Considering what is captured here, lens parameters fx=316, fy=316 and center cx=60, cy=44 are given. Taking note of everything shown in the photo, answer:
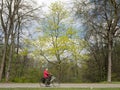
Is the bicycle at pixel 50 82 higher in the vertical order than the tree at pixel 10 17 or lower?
lower

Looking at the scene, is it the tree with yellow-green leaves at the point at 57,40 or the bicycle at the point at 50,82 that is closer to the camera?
the bicycle at the point at 50,82

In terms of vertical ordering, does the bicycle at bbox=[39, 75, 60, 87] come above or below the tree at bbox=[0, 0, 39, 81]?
below

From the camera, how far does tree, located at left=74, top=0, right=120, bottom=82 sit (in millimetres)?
41822

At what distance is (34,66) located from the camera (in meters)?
58.8

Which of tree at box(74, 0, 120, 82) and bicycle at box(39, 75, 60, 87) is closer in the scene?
bicycle at box(39, 75, 60, 87)

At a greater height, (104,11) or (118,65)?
(104,11)

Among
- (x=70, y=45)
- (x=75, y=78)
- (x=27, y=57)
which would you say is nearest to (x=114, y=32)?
(x=70, y=45)

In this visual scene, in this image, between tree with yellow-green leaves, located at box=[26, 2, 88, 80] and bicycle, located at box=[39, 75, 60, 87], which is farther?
tree with yellow-green leaves, located at box=[26, 2, 88, 80]

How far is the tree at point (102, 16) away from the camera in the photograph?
41822 mm

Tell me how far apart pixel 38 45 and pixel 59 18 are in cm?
584

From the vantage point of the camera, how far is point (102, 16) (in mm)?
43062

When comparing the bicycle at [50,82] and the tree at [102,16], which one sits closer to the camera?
the bicycle at [50,82]

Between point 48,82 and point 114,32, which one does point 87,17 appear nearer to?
point 114,32

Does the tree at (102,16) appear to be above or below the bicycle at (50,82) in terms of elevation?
above
